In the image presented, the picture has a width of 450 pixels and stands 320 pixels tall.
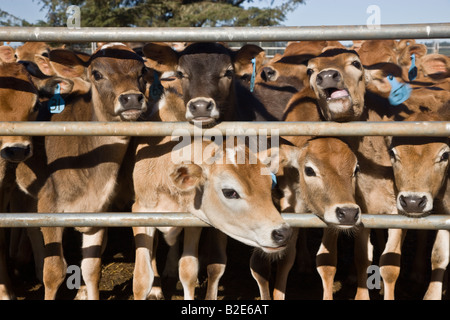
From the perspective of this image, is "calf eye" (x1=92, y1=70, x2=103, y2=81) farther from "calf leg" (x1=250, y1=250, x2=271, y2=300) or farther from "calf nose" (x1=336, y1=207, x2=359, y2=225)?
"calf nose" (x1=336, y1=207, x2=359, y2=225)

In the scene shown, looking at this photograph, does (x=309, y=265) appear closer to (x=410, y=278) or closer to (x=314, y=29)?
(x=410, y=278)

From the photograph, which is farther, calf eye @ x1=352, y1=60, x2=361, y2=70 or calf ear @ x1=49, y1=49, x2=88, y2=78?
calf eye @ x1=352, y1=60, x2=361, y2=70

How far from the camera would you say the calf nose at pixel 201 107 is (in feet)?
12.8

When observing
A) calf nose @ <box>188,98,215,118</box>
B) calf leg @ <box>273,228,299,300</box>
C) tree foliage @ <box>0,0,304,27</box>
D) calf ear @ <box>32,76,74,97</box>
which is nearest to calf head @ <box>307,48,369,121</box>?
calf nose @ <box>188,98,215,118</box>

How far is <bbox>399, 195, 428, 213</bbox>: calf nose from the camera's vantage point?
152 inches

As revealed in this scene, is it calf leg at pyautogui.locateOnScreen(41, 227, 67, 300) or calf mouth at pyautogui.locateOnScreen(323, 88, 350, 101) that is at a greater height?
calf mouth at pyautogui.locateOnScreen(323, 88, 350, 101)

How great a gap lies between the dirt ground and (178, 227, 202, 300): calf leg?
2.23 ft

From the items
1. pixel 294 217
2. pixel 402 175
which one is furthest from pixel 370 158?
pixel 294 217

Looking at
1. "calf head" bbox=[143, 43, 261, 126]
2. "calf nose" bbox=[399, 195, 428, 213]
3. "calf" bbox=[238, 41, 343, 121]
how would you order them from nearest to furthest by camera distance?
"calf nose" bbox=[399, 195, 428, 213] < "calf head" bbox=[143, 43, 261, 126] < "calf" bbox=[238, 41, 343, 121]

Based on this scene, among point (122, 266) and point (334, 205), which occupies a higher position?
point (334, 205)

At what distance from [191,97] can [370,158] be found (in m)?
1.70

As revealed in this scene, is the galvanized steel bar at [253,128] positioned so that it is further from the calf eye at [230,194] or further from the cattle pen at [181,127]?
the calf eye at [230,194]
